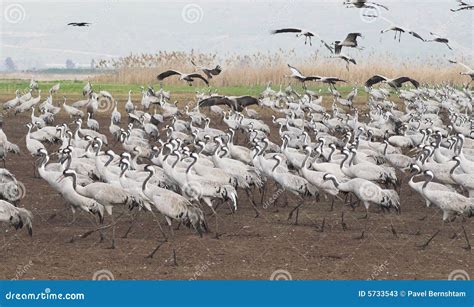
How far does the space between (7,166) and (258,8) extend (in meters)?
168

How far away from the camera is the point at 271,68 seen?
37969 millimetres

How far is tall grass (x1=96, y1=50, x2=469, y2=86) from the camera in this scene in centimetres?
3744

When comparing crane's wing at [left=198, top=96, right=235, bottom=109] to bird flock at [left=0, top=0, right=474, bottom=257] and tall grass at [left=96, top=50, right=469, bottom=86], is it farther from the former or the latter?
tall grass at [left=96, top=50, right=469, bottom=86]

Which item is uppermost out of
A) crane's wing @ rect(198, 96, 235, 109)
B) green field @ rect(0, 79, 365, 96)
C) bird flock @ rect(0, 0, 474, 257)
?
bird flock @ rect(0, 0, 474, 257)

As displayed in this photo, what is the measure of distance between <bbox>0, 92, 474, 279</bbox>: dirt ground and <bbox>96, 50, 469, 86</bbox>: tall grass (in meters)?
24.9

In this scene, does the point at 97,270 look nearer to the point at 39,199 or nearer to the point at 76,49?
the point at 39,199

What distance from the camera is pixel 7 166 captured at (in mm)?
16375

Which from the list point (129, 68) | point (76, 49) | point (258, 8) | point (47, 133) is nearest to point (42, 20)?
point (76, 49)

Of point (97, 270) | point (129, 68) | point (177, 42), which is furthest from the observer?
point (177, 42)

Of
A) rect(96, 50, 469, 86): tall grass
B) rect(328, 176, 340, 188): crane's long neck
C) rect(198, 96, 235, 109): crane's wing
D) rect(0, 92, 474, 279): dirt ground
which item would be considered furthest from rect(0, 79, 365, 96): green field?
rect(328, 176, 340, 188): crane's long neck

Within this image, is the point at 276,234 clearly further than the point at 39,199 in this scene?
No

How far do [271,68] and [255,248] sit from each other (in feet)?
92.6

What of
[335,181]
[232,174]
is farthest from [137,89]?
[335,181]

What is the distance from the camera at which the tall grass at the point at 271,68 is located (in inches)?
1474
